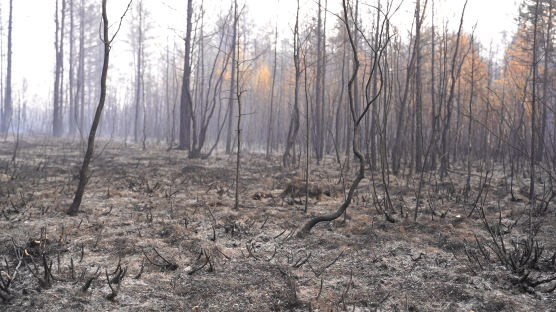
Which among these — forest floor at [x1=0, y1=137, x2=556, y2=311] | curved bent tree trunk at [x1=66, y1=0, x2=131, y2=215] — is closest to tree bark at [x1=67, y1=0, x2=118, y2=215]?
curved bent tree trunk at [x1=66, y1=0, x2=131, y2=215]

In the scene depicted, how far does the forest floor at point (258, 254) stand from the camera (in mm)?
2652

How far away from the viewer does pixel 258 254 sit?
360 centimetres

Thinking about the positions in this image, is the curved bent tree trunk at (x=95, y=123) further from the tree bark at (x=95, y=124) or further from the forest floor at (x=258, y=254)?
the forest floor at (x=258, y=254)

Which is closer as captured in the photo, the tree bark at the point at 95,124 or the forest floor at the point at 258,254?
the forest floor at the point at 258,254

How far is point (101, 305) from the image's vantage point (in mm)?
2494

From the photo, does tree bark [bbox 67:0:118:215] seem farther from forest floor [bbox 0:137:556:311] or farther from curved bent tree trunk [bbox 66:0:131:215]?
forest floor [bbox 0:137:556:311]

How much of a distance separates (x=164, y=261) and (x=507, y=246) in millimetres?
3711

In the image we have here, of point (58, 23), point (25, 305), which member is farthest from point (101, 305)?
point (58, 23)

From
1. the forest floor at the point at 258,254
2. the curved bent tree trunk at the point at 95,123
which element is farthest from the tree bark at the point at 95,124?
the forest floor at the point at 258,254

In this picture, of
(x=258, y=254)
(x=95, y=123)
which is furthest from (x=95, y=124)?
(x=258, y=254)

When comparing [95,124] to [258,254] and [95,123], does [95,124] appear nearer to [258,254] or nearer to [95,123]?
[95,123]

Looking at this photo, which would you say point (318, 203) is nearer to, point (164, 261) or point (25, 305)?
point (164, 261)

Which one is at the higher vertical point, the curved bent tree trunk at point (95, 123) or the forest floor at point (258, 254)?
the curved bent tree trunk at point (95, 123)

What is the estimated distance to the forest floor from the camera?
8.70ft
